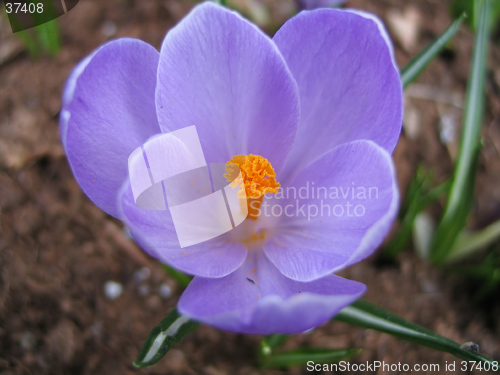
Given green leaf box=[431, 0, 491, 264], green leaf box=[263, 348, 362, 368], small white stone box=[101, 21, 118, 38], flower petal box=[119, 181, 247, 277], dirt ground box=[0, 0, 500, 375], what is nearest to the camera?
flower petal box=[119, 181, 247, 277]

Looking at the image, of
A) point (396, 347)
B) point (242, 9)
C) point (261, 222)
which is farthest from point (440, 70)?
point (261, 222)

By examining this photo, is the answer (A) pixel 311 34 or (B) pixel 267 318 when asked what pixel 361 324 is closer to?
(B) pixel 267 318

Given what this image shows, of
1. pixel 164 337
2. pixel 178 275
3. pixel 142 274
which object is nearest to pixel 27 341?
pixel 142 274

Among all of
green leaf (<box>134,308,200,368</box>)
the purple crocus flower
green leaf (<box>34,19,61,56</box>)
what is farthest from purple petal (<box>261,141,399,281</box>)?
green leaf (<box>34,19,61,56</box>)

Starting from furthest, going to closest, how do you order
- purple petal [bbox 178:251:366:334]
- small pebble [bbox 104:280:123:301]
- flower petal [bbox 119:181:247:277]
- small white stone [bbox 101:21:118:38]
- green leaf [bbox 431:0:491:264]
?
small white stone [bbox 101:21:118:38] < small pebble [bbox 104:280:123:301] < green leaf [bbox 431:0:491:264] < flower petal [bbox 119:181:247:277] < purple petal [bbox 178:251:366:334]

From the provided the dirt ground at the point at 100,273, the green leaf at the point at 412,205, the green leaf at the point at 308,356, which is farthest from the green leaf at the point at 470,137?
the green leaf at the point at 308,356

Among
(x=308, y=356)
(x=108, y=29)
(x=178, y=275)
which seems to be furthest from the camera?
(x=108, y=29)

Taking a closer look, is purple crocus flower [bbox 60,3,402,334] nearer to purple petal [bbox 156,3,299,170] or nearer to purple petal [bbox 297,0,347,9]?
purple petal [bbox 156,3,299,170]

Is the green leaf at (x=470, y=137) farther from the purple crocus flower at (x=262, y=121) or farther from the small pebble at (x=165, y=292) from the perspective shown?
the small pebble at (x=165, y=292)

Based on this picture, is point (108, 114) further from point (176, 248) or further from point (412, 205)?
point (412, 205)
